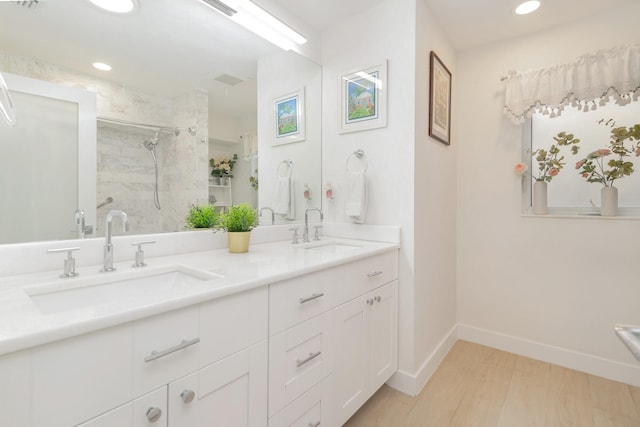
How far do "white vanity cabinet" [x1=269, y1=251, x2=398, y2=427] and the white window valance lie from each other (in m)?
1.54

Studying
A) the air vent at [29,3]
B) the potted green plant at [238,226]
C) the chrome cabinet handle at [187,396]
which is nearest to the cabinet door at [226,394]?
the chrome cabinet handle at [187,396]

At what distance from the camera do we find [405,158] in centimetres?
178

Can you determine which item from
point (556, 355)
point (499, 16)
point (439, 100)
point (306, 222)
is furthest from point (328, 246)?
point (499, 16)

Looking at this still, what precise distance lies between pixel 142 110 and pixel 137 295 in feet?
2.99

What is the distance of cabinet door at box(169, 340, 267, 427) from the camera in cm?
77

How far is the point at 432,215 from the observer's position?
6.61 feet

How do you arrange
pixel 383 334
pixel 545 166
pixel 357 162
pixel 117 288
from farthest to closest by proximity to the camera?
pixel 545 166, pixel 357 162, pixel 383 334, pixel 117 288

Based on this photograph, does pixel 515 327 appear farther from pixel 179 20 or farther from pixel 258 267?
pixel 179 20

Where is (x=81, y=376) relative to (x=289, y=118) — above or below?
below

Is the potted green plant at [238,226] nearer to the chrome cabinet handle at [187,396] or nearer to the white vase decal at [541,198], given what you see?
the chrome cabinet handle at [187,396]

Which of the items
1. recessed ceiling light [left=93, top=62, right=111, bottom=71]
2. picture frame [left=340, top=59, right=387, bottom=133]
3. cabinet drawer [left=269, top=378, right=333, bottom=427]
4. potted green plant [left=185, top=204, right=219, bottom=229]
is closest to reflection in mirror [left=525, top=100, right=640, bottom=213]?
picture frame [left=340, top=59, right=387, bottom=133]

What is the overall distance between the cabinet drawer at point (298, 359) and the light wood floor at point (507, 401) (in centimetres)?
57

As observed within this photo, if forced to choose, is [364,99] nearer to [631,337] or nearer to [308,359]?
[308,359]

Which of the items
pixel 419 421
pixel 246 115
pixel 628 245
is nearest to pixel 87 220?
pixel 246 115
